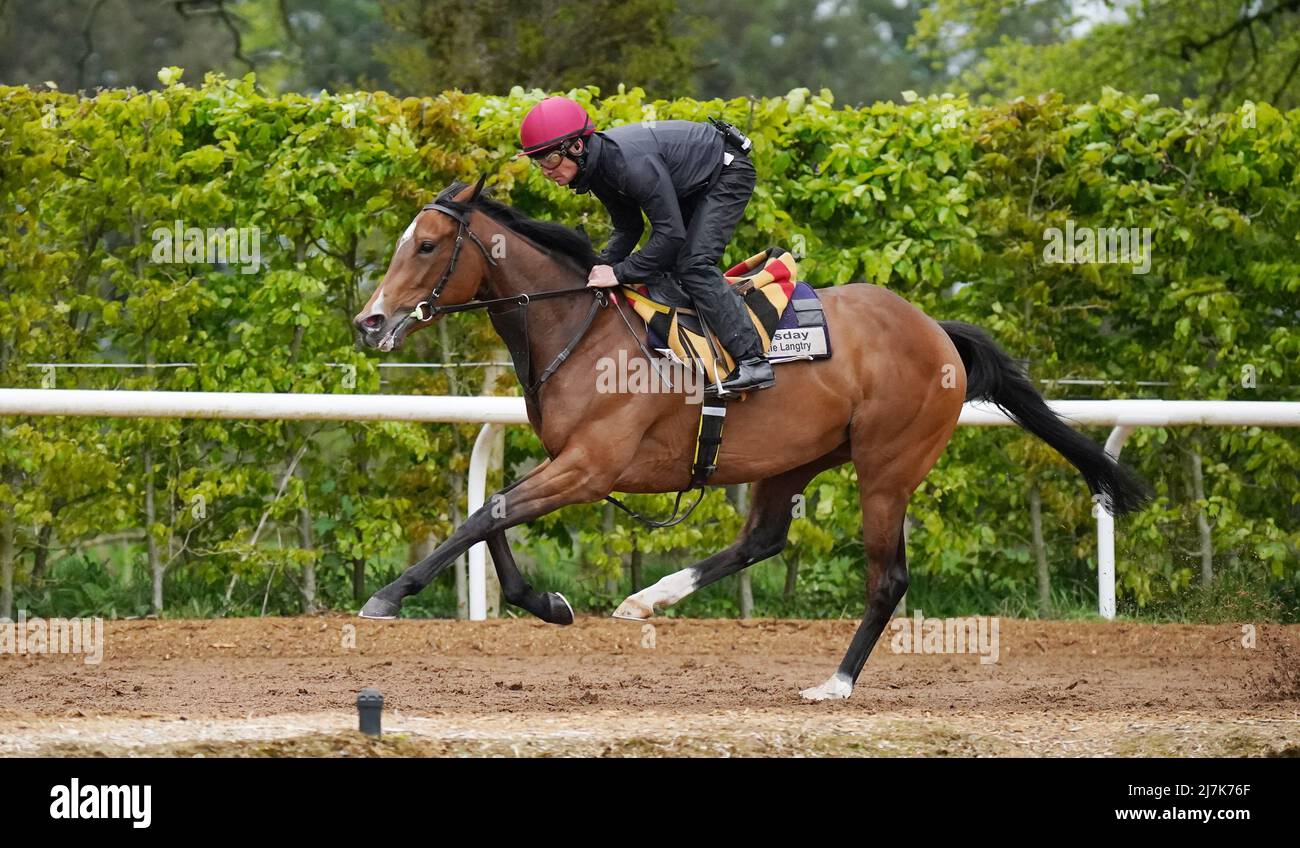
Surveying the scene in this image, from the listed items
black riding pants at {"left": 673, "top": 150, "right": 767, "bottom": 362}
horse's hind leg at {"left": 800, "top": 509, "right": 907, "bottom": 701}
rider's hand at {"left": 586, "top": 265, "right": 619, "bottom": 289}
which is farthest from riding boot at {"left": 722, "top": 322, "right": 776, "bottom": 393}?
horse's hind leg at {"left": 800, "top": 509, "right": 907, "bottom": 701}

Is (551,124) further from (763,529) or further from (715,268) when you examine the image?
(763,529)

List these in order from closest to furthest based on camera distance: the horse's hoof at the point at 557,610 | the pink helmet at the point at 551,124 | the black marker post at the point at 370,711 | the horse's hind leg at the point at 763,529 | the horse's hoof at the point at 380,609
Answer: the black marker post at the point at 370,711
the horse's hoof at the point at 380,609
the pink helmet at the point at 551,124
the horse's hoof at the point at 557,610
the horse's hind leg at the point at 763,529

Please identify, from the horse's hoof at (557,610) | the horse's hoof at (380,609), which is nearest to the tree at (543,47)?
the horse's hoof at (557,610)

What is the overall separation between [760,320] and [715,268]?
30 centimetres

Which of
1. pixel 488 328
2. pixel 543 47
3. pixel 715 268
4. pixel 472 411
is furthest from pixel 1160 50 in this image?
pixel 715 268

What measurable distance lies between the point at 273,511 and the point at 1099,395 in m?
4.81

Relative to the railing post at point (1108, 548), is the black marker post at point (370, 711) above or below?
below

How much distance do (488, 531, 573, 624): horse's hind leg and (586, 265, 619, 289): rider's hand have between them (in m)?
1.09

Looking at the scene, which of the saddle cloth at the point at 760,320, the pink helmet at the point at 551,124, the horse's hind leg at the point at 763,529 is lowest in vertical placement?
the horse's hind leg at the point at 763,529

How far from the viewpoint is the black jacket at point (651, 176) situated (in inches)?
248

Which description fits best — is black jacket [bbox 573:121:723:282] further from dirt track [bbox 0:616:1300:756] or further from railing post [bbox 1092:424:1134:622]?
railing post [bbox 1092:424:1134:622]

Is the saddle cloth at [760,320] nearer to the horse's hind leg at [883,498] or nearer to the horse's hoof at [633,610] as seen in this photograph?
the horse's hind leg at [883,498]

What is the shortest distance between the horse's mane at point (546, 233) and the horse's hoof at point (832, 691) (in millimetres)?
2002

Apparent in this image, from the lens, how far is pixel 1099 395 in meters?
9.43
